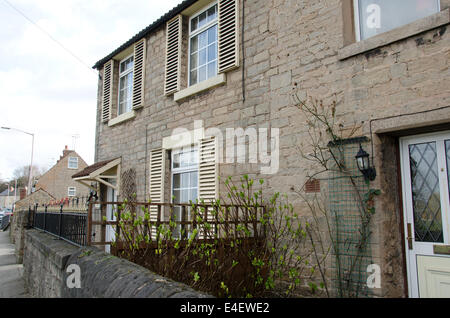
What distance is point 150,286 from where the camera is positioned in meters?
2.39

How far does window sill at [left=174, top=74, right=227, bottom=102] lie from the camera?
6.24 meters

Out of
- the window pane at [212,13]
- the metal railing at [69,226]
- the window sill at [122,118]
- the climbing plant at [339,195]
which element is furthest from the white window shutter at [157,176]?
the climbing plant at [339,195]

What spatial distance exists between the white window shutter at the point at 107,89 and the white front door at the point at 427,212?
8.43 m

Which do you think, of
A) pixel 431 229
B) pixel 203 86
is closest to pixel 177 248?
pixel 431 229

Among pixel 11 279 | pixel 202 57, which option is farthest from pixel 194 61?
pixel 11 279

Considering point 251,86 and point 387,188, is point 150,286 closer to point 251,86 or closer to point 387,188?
point 387,188

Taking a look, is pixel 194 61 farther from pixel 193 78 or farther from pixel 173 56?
pixel 173 56

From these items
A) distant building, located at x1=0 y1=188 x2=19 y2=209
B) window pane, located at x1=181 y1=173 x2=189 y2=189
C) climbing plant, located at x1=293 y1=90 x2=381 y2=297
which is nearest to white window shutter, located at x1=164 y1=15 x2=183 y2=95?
window pane, located at x1=181 y1=173 x2=189 y2=189

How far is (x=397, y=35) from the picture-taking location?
12.5 feet

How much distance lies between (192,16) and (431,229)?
6363 mm

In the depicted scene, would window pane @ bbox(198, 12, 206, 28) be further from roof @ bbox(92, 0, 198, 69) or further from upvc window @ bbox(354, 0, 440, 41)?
upvc window @ bbox(354, 0, 440, 41)

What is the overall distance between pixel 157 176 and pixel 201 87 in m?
2.35

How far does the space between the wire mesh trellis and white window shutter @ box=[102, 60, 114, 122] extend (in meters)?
7.66
